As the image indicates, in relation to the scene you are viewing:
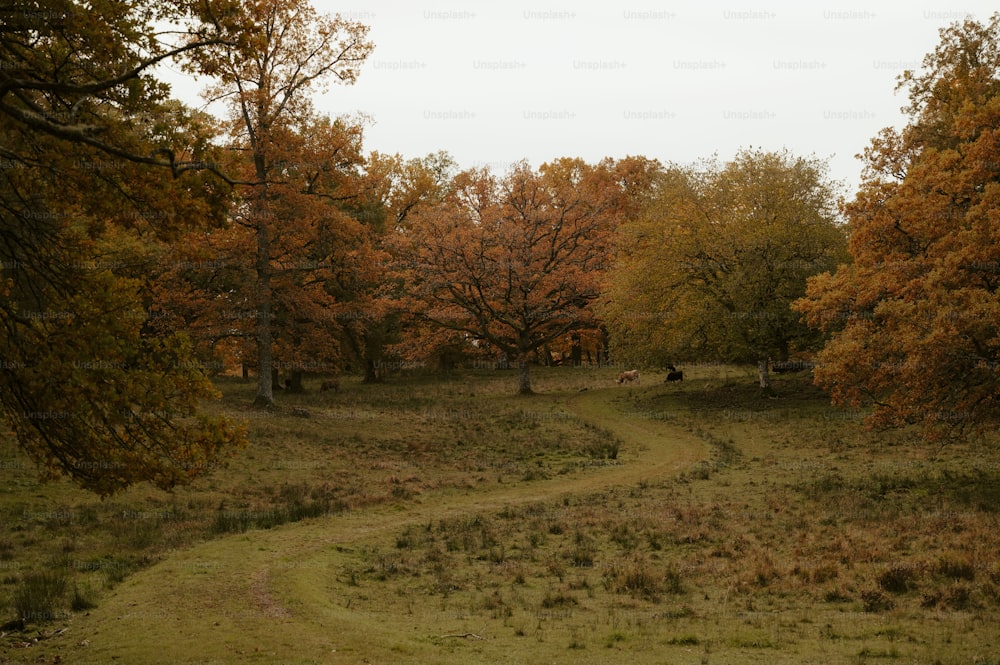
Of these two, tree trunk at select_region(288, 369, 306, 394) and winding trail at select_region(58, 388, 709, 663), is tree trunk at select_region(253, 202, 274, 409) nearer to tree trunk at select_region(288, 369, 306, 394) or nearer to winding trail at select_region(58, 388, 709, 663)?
tree trunk at select_region(288, 369, 306, 394)

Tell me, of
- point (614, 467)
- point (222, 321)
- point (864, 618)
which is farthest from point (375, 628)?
point (222, 321)

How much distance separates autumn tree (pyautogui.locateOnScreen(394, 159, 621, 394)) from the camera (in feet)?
144

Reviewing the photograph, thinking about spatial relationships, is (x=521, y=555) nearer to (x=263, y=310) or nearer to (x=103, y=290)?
(x=103, y=290)

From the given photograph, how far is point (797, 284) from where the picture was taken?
3856 centimetres

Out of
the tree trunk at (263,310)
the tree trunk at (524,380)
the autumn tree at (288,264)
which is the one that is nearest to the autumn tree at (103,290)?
the autumn tree at (288,264)

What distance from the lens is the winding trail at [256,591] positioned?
9.36 m

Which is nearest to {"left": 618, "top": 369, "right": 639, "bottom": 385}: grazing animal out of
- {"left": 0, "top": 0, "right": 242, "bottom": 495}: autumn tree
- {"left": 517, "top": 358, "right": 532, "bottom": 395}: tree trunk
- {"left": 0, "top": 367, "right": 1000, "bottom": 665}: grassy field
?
{"left": 517, "top": 358, "right": 532, "bottom": 395}: tree trunk

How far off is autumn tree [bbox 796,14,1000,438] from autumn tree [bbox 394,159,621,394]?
22478mm

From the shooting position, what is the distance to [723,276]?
40.9 metres

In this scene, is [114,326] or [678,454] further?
[678,454]

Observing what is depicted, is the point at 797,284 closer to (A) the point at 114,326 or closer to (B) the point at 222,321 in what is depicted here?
(B) the point at 222,321

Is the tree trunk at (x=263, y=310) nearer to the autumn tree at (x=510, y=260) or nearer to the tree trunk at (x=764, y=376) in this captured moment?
the autumn tree at (x=510, y=260)

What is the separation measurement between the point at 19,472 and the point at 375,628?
14.4m

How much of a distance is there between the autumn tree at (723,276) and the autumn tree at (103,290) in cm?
3199
